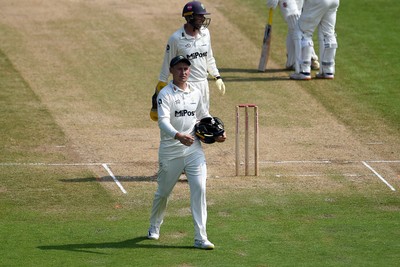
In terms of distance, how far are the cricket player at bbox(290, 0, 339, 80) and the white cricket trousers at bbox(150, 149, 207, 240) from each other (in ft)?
31.2

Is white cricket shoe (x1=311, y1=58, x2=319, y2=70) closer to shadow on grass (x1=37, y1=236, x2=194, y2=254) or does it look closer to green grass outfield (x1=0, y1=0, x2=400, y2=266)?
green grass outfield (x1=0, y1=0, x2=400, y2=266)

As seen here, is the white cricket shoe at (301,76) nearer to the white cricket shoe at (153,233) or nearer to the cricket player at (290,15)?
the cricket player at (290,15)

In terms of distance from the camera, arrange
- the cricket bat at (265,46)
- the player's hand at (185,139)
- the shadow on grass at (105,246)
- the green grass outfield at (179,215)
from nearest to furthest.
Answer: the player's hand at (185,139), the green grass outfield at (179,215), the shadow on grass at (105,246), the cricket bat at (265,46)

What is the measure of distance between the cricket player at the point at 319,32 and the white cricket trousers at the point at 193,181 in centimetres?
951

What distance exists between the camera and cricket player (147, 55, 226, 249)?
13.7m

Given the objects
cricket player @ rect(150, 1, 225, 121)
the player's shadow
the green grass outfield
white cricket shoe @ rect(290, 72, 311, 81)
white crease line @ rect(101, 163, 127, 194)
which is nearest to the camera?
the green grass outfield

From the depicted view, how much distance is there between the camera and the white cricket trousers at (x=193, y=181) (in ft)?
45.1

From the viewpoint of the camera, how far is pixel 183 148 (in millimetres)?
13875

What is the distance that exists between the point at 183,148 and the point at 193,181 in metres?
0.44

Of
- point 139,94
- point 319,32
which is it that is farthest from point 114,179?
point 319,32

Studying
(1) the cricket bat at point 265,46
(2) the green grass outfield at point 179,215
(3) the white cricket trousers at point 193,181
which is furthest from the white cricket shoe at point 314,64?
(3) the white cricket trousers at point 193,181

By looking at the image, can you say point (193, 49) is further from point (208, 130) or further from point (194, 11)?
point (208, 130)

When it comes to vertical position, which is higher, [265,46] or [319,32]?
[319,32]

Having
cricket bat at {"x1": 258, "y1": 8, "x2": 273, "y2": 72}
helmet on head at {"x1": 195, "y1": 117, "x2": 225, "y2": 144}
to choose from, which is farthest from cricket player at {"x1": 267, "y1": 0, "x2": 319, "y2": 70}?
helmet on head at {"x1": 195, "y1": 117, "x2": 225, "y2": 144}
